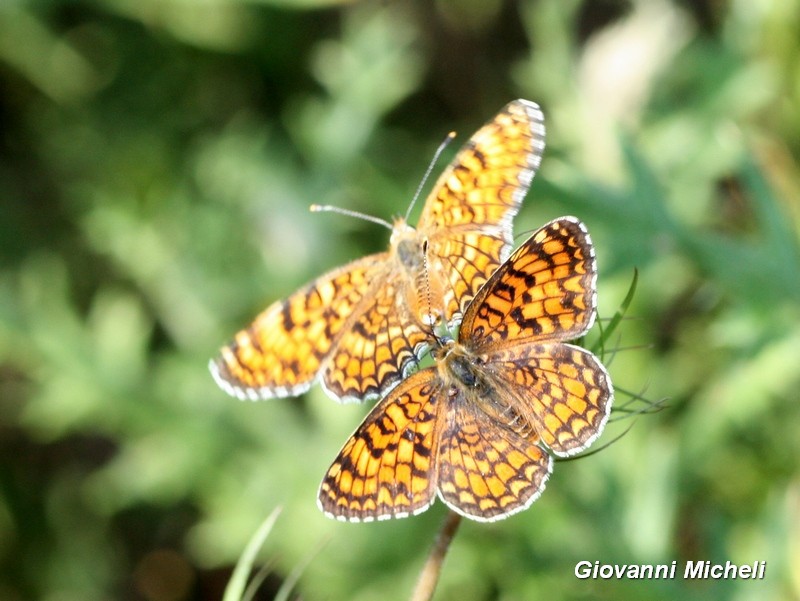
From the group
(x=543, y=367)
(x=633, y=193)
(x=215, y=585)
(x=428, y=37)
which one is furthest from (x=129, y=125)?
(x=543, y=367)

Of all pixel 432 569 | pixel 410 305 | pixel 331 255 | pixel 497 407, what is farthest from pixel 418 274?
pixel 331 255

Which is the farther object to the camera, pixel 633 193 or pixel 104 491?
pixel 104 491

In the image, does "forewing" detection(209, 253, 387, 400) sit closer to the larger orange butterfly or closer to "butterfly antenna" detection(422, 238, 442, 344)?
the larger orange butterfly

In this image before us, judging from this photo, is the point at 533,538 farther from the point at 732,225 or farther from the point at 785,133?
the point at 785,133

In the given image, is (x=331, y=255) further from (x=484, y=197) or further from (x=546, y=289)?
(x=546, y=289)

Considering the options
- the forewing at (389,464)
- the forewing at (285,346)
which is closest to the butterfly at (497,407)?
the forewing at (389,464)

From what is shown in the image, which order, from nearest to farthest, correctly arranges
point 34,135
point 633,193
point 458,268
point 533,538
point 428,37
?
point 458,268 < point 633,193 < point 533,538 < point 34,135 < point 428,37

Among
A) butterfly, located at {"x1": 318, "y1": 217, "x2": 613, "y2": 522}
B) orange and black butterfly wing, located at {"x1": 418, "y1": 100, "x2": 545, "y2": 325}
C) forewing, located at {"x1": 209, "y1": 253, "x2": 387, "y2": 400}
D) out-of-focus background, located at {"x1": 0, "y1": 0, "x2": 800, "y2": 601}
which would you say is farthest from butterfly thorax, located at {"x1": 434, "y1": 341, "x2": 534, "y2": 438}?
out-of-focus background, located at {"x1": 0, "y1": 0, "x2": 800, "y2": 601}
